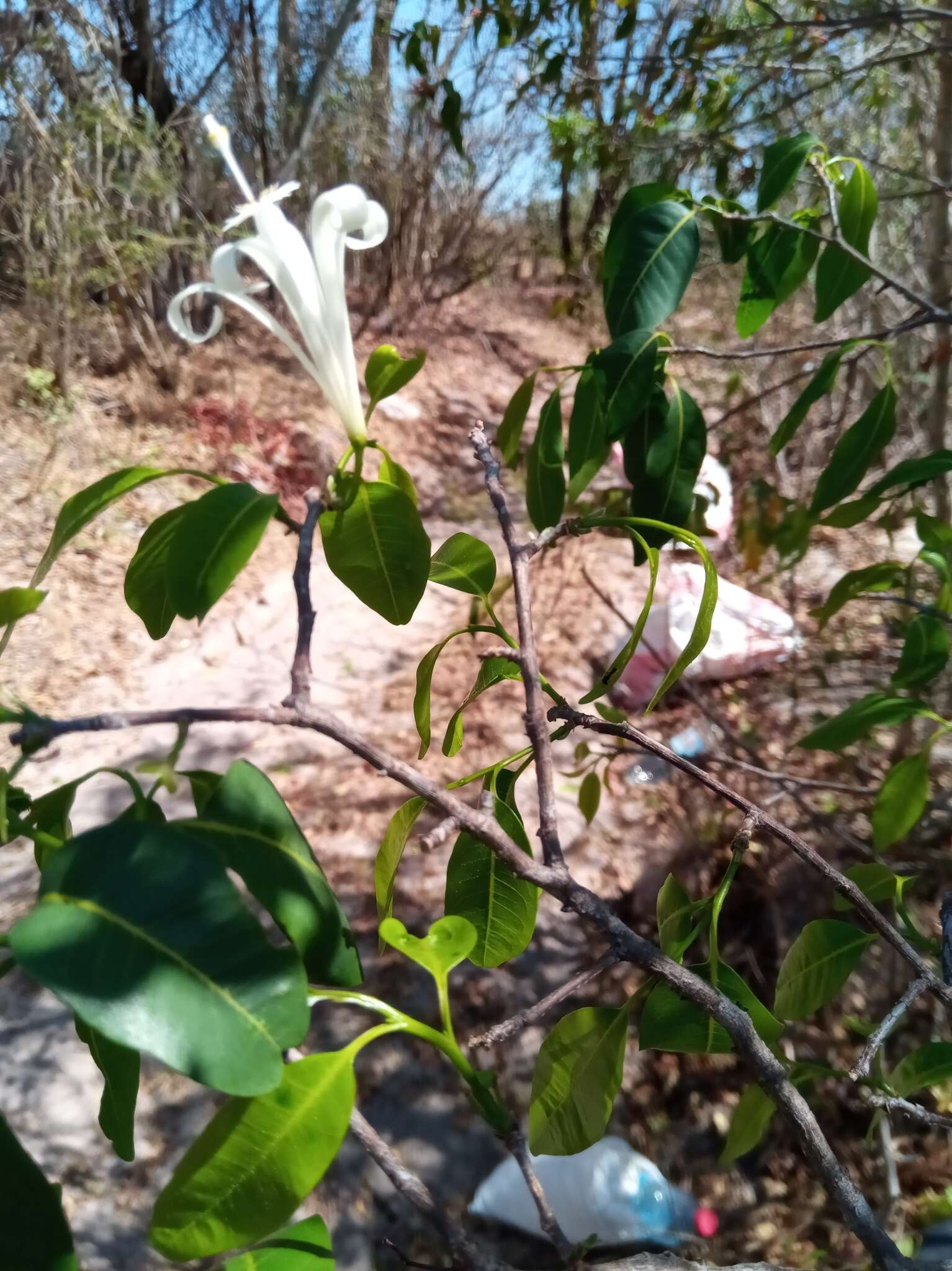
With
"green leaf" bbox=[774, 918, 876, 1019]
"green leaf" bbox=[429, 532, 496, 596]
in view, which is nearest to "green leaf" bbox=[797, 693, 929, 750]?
"green leaf" bbox=[774, 918, 876, 1019]

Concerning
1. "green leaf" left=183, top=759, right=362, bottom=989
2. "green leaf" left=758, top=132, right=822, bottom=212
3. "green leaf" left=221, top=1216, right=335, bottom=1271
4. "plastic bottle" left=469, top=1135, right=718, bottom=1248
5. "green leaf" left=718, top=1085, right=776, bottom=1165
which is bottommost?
"plastic bottle" left=469, top=1135, right=718, bottom=1248

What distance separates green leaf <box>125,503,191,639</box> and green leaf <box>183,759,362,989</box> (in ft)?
0.44

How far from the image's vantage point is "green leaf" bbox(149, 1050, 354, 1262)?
1.07ft

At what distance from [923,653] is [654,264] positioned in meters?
0.49

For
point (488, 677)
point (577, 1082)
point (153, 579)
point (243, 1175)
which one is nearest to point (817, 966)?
point (577, 1082)

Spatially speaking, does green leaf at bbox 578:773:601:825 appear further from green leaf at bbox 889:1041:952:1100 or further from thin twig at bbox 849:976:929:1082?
thin twig at bbox 849:976:929:1082

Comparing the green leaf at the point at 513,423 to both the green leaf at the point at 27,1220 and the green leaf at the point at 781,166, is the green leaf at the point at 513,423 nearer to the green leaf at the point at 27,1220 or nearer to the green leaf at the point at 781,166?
the green leaf at the point at 781,166

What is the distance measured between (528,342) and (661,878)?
5146 millimetres

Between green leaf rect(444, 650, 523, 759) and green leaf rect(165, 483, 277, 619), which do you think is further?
green leaf rect(444, 650, 523, 759)

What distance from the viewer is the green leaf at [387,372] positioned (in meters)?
0.51

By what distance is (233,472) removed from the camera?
339 centimetres

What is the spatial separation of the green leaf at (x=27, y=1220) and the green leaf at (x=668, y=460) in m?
0.63

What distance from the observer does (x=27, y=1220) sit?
1.08ft

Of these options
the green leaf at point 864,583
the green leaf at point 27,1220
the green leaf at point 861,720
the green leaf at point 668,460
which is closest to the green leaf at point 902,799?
the green leaf at point 861,720
